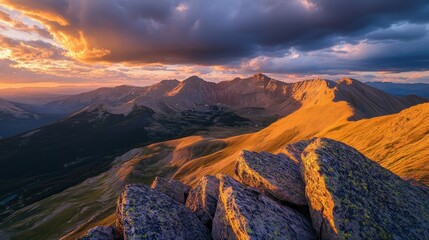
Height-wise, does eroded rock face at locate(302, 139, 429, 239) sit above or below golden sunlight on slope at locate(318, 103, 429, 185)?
above

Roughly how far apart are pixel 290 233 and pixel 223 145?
17404 cm

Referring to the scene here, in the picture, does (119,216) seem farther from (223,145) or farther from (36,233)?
(223,145)

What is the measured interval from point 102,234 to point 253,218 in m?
9.28

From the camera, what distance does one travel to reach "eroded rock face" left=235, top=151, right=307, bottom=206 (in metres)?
17.9

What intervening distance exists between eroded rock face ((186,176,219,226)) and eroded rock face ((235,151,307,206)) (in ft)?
6.69

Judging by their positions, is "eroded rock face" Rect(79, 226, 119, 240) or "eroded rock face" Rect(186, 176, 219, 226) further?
"eroded rock face" Rect(186, 176, 219, 226)

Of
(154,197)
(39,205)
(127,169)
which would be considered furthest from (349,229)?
(39,205)

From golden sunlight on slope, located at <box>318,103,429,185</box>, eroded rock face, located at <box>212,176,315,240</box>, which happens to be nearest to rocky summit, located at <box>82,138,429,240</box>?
eroded rock face, located at <box>212,176,315,240</box>

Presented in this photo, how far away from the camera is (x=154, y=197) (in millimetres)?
19234

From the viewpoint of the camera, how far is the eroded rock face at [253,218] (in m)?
14.8

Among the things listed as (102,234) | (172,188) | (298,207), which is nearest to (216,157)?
(172,188)

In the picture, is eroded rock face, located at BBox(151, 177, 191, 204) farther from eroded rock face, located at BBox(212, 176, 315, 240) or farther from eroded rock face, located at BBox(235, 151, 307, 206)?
eroded rock face, located at BBox(212, 176, 315, 240)

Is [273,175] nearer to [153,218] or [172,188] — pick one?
[153,218]

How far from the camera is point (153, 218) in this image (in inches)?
659
